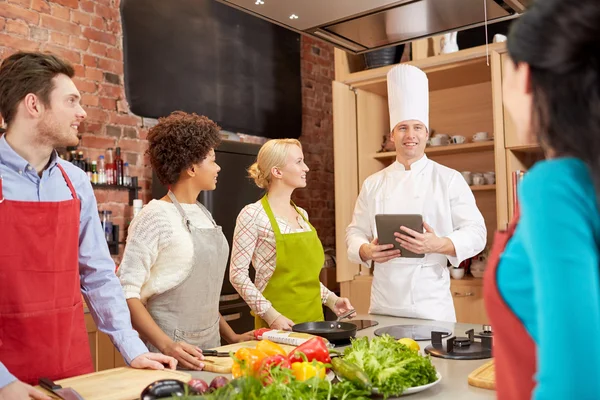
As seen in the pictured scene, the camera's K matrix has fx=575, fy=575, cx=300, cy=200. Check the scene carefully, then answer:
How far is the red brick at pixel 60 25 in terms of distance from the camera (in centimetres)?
358

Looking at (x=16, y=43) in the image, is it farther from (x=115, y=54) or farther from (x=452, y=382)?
(x=452, y=382)

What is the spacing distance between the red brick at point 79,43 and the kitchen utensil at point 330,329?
8.79 feet

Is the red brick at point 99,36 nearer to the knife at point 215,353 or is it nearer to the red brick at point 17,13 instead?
the red brick at point 17,13

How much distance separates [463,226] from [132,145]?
7.71ft

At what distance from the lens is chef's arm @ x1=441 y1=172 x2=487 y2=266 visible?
2.54 meters

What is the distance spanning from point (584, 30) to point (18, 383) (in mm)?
1337

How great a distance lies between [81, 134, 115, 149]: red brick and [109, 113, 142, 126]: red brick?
135 millimetres

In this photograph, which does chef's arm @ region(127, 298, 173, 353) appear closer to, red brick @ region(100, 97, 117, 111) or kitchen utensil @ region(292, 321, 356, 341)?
kitchen utensil @ region(292, 321, 356, 341)

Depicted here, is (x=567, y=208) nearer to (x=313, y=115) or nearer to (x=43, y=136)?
(x=43, y=136)

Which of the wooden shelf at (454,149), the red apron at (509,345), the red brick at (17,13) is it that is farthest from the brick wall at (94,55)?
the red apron at (509,345)

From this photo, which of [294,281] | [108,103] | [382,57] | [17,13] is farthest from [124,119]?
[294,281]

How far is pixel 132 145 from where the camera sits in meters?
3.96

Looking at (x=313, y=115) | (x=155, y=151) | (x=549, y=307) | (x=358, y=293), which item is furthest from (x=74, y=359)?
(x=313, y=115)

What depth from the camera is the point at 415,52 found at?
12.7 feet
